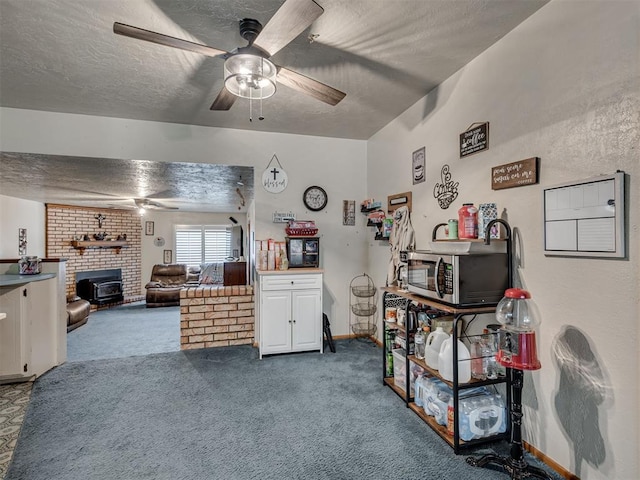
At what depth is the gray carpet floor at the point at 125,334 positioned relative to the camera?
3879mm

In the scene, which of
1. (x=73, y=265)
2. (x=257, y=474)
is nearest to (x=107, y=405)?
(x=257, y=474)

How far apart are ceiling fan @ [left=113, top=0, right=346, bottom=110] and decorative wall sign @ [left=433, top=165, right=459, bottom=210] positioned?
115 cm

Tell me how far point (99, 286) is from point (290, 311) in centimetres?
521

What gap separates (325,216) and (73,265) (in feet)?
19.3

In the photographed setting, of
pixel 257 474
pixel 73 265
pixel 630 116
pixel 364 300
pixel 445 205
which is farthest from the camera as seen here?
pixel 73 265

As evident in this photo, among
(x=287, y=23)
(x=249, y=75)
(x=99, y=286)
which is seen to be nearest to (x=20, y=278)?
(x=249, y=75)

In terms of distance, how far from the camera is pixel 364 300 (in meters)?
4.16

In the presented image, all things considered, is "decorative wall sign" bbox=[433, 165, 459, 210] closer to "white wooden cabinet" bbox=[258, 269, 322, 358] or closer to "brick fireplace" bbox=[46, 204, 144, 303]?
"white wooden cabinet" bbox=[258, 269, 322, 358]

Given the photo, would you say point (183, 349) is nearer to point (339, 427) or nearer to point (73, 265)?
point (339, 427)

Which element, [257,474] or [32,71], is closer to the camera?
[257,474]

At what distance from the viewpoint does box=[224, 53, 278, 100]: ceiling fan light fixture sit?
Answer: 5.87ft

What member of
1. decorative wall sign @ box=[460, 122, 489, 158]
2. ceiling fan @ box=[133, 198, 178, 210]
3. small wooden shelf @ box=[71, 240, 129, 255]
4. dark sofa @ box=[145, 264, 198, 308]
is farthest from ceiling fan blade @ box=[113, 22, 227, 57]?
small wooden shelf @ box=[71, 240, 129, 255]

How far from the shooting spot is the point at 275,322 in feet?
11.5

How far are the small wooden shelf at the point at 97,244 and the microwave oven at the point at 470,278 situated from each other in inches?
289
